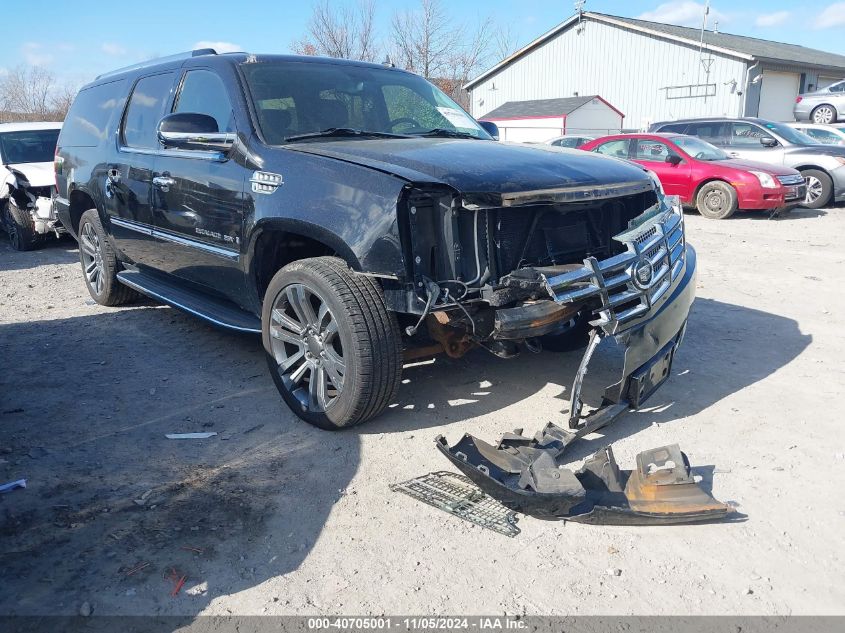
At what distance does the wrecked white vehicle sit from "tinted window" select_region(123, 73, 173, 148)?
503 cm

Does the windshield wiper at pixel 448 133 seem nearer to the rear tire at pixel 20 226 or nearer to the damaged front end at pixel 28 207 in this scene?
the damaged front end at pixel 28 207

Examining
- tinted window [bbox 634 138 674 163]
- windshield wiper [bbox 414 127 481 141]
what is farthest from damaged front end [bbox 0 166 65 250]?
tinted window [bbox 634 138 674 163]

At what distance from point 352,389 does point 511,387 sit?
1286 millimetres

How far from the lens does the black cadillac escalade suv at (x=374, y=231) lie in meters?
3.25

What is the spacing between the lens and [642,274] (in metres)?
3.43

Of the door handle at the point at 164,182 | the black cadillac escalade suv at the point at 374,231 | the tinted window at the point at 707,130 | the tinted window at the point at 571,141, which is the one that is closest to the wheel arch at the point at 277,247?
the black cadillac escalade suv at the point at 374,231

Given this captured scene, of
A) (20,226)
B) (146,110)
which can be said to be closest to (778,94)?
(20,226)

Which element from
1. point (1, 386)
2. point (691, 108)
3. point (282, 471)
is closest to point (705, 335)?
point (282, 471)

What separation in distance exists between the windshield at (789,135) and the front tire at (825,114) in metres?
12.3

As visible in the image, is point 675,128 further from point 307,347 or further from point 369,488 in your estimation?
point 369,488

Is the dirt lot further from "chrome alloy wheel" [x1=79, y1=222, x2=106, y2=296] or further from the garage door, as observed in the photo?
the garage door

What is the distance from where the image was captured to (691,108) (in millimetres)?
30328

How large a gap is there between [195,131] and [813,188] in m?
12.7

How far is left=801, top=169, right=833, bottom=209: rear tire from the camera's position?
518 inches
